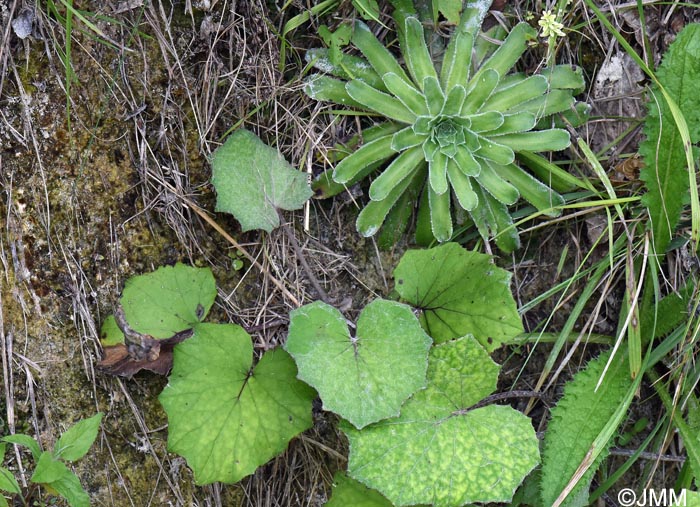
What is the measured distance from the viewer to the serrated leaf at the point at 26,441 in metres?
2.00

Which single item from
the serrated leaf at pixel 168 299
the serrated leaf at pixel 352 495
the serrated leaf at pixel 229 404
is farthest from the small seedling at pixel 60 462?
the serrated leaf at pixel 352 495

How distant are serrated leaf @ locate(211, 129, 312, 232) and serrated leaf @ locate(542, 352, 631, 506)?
50.0 inches

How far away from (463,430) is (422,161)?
1.01 metres

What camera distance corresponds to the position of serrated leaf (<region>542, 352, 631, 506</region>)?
2.43 metres

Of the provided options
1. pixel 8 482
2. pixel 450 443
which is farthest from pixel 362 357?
pixel 8 482

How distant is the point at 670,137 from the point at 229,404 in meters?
1.88

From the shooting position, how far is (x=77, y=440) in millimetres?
2035

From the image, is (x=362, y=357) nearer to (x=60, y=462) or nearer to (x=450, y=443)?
(x=450, y=443)

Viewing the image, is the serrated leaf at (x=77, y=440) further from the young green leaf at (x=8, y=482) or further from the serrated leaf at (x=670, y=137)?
the serrated leaf at (x=670, y=137)

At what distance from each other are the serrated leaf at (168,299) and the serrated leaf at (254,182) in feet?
0.86

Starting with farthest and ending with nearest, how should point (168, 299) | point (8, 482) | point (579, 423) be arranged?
point (579, 423)
point (168, 299)
point (8, 482)

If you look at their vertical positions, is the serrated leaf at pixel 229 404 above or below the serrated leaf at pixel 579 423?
above

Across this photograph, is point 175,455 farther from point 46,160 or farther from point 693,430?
point 693,430

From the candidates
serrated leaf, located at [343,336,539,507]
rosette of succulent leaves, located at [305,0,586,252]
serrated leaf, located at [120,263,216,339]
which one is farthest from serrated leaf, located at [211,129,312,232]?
serrated leaf, located at [343,336,539,507]
